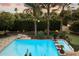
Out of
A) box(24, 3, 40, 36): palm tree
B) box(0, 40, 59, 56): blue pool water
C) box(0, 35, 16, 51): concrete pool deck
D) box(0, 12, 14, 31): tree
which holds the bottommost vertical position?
box(0, 40, 59, 56): blue pool water

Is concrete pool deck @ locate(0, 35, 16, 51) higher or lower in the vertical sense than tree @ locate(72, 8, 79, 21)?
lower

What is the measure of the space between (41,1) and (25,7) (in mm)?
284

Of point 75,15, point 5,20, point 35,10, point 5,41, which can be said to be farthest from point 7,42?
point 75,15

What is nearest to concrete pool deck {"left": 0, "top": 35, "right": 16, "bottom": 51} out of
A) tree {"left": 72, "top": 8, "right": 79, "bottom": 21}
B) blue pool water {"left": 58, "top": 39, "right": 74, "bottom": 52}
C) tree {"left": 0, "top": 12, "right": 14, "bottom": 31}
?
tree {"left": 0, "top": 12, "right": 14, "bottom": 31}

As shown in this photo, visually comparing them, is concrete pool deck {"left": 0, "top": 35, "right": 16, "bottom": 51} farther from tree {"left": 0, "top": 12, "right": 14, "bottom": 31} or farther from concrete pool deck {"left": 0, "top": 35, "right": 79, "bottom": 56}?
tree {"left": 0, "top": 12, "right": 14, "bottom": 31}

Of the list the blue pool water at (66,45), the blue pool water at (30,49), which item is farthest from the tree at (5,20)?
the blue pool water at (66,45)

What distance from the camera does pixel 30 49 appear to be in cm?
461

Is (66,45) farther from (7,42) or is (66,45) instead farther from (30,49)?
(7,42)

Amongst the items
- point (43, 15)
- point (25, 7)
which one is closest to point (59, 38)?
point (43, 15)

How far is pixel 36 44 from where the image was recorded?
15.2 feet

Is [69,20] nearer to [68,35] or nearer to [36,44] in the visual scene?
[68,35]

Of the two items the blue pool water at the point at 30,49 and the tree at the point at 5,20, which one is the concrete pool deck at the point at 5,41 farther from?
the tree at the point at 5,20

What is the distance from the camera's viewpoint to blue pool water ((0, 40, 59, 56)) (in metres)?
4.59

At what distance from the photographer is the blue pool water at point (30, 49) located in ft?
15.0
